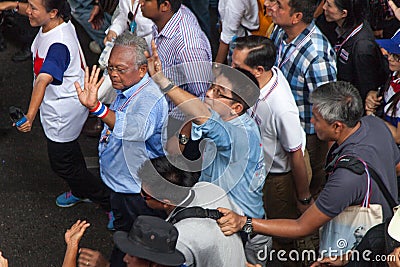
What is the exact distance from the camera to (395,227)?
10.3ft

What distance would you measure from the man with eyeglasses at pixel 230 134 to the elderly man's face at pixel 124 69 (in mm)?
182

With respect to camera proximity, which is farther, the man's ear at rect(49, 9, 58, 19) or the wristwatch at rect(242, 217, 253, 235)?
the man's ear at rect(49, 9, 58, 19)

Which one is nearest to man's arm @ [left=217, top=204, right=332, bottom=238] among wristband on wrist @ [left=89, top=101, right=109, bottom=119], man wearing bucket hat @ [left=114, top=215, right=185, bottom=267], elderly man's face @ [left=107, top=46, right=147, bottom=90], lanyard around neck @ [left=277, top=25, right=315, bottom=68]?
man wearing bucket hat @ [left=114, top=215, right=185, bottom=267]

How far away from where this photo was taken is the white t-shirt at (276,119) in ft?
13.3

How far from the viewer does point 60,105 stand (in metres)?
4.81

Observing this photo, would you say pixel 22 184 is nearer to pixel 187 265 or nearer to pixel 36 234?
pixel 36 234

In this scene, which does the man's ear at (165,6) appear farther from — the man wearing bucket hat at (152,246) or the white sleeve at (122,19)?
the man wearing bucket hat at (152,246)

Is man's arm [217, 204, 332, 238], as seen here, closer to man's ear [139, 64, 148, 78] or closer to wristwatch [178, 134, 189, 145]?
wristwatch [178, 134, 189, 145]

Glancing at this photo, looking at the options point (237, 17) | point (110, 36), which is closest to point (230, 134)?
point (110, 36)

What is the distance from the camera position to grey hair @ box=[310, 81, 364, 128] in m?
3.61

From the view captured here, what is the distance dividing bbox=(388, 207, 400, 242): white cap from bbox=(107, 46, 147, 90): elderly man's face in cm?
174

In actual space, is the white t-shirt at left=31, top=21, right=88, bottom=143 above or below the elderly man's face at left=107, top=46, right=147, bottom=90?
below

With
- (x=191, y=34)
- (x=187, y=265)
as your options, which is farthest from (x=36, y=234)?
(x=187, y=265)

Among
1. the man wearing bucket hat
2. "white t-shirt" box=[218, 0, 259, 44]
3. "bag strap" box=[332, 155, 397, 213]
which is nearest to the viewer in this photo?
the man wearing bucket hat
